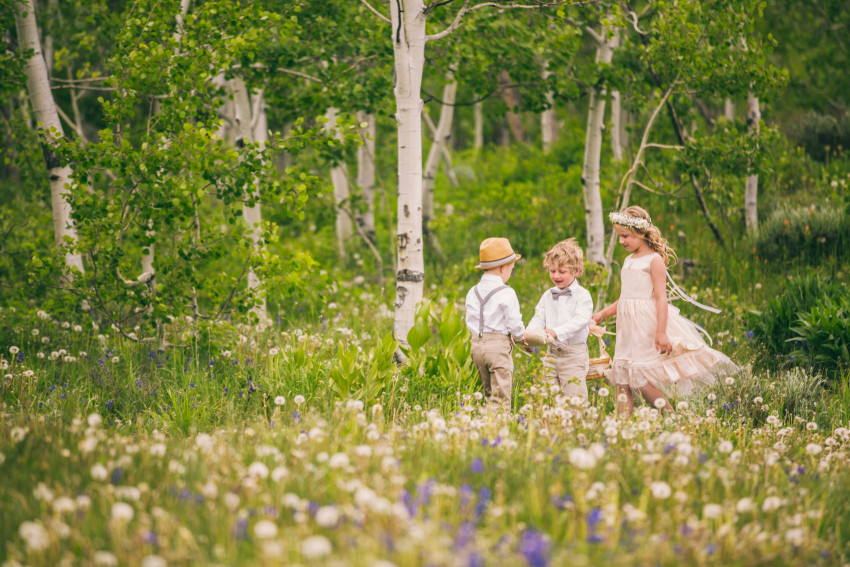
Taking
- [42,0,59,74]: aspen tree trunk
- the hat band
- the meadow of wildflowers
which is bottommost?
the meadow of wildflowers

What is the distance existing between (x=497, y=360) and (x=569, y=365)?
0.66 m

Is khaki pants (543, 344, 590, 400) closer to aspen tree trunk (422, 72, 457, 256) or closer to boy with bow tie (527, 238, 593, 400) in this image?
boy with bow tie (527, 238, 593, 400)

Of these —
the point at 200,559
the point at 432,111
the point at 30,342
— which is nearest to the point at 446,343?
the point at 200,559

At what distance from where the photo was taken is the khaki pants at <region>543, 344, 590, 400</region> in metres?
5.40

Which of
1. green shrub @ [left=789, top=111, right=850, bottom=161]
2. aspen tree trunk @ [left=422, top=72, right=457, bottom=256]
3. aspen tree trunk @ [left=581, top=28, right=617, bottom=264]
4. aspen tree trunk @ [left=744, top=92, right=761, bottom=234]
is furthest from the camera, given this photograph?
green shrub @ [left=789, top=111, right=850, bottom=161]

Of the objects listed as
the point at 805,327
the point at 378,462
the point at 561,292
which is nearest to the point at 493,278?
the point at 561,292

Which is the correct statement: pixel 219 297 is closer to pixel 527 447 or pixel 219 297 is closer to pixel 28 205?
pixel 527 447

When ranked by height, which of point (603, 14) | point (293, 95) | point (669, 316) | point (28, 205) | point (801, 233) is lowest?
point (669, 316)

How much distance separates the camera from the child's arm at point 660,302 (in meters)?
5.31

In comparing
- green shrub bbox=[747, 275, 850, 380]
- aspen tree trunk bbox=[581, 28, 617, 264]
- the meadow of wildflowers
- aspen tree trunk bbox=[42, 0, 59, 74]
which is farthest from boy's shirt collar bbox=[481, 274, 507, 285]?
aspen tree trunk bbox=[42, 0, 59, 74]

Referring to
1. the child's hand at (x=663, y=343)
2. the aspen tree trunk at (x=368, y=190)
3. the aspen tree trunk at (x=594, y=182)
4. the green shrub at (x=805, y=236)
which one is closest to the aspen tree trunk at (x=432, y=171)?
the aspen tree trunk at (x=368, y=190)

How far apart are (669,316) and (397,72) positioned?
314cm

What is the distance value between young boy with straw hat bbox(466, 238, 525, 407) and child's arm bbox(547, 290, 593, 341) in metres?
0.29

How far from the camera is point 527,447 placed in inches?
149
